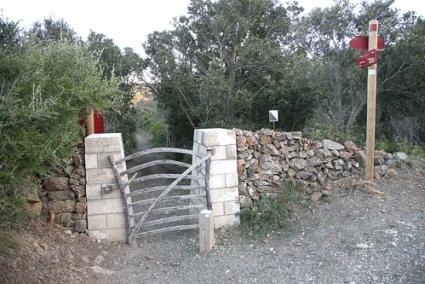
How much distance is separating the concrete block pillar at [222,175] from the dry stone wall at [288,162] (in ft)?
0.61

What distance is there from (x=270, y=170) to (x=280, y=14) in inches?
259

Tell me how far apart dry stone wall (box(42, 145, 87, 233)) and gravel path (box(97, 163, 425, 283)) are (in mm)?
686

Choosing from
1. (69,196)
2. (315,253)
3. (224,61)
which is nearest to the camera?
(315,253)

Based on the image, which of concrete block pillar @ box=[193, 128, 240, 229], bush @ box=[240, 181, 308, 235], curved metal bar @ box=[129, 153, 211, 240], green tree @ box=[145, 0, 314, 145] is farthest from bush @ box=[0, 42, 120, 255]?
green tree @ box=[145, 0, 314, 145]

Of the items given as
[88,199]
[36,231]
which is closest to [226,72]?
[88,199]

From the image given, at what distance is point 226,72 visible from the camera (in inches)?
408

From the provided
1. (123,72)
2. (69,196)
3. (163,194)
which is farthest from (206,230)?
(123,72)

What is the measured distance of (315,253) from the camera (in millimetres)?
4105

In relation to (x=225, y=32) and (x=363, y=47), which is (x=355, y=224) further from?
(x=225, y=32)

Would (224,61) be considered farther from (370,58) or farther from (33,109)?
(33,109)

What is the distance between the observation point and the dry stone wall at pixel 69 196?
4641 millimetres

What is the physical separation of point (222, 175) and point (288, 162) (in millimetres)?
1155

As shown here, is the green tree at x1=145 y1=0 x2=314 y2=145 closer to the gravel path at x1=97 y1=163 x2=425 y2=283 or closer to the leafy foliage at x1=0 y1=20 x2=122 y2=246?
the gravel path at x1=97 y1=163 x2=425 y2=283

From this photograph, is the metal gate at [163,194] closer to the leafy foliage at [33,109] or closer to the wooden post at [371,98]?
the leafy foliage at [33,109]
